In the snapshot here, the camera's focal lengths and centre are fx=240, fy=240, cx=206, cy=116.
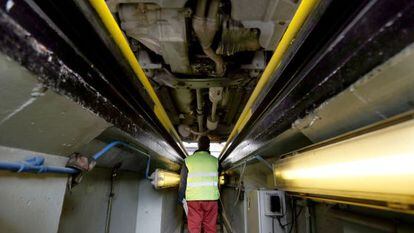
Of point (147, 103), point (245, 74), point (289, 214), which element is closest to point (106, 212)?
point (147, 103)

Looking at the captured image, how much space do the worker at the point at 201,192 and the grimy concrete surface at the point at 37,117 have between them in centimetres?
211

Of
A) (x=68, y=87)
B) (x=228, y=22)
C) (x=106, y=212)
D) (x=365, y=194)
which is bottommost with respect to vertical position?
(x=106, y=212)

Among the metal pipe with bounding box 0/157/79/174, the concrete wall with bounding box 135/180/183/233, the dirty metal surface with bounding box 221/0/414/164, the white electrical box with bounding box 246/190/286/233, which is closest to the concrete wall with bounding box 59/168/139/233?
Answer: the concrete wall with bounding box 135/180/183/233

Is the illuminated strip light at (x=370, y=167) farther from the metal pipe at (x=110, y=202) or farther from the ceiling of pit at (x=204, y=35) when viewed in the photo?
the metal pipe at (x=110, y=202)

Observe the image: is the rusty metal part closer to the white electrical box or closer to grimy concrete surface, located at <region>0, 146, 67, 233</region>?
grimy concrete surface, located at <region>0, 146, 67, 233</region>

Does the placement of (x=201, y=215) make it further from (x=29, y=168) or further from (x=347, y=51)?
(x=347, y=51)

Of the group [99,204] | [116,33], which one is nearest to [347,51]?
[116,33]

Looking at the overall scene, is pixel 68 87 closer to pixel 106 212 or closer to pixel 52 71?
pixel 52 71

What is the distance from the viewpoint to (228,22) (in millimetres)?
1271

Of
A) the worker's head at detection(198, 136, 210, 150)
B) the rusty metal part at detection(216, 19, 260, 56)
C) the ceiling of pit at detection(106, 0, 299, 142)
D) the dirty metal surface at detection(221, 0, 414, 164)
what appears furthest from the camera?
the worker's head at detection(198, 136, 210, 150)

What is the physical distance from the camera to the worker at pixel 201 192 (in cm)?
302

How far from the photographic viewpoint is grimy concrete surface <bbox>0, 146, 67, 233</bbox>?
32.3 inches

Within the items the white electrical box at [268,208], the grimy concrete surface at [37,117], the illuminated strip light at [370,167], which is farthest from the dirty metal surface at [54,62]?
the white electrical box at [268,208]

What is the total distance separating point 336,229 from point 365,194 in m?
1.13
